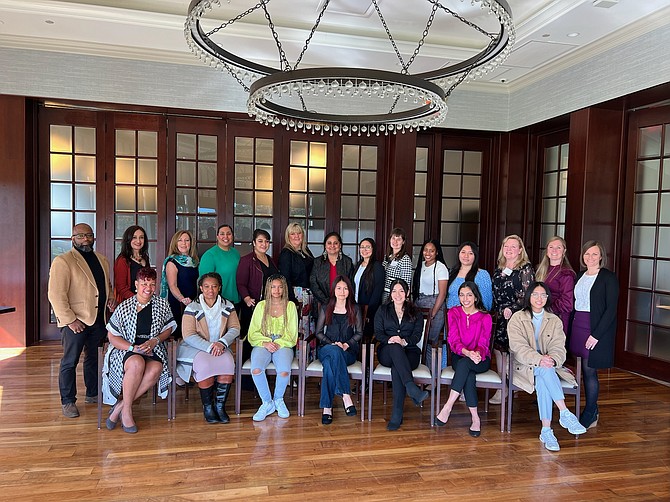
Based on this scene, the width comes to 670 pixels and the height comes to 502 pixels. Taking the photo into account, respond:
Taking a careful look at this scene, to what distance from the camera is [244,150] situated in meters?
6.46

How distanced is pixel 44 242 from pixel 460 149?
5460 mm

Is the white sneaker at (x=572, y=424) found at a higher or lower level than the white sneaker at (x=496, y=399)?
higher

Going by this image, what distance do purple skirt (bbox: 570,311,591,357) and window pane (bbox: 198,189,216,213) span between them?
4.29 metres

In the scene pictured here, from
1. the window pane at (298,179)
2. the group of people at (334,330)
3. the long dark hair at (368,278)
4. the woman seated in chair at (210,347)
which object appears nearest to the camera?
the group of people at (334,330)

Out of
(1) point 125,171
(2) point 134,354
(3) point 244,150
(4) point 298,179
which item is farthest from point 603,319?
(1) point 125,171

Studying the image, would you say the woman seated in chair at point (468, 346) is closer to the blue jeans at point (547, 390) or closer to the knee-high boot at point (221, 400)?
the blue jeans at point (547, 390)

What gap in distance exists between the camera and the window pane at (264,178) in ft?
21.4

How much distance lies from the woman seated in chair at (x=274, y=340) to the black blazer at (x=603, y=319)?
2321 millimetres

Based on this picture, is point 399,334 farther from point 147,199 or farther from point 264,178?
point 147,199

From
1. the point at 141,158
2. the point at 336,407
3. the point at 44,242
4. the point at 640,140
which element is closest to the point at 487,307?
the point at 336,407

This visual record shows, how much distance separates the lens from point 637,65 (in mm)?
4805

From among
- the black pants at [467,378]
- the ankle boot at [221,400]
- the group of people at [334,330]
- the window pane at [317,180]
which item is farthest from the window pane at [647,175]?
the ankle boot at [221,400]

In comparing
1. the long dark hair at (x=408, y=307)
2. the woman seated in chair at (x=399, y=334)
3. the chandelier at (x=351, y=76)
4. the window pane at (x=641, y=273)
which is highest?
the chandelier at (x=351, y=76)

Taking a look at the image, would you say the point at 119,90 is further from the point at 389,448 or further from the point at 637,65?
the point at 637,65
